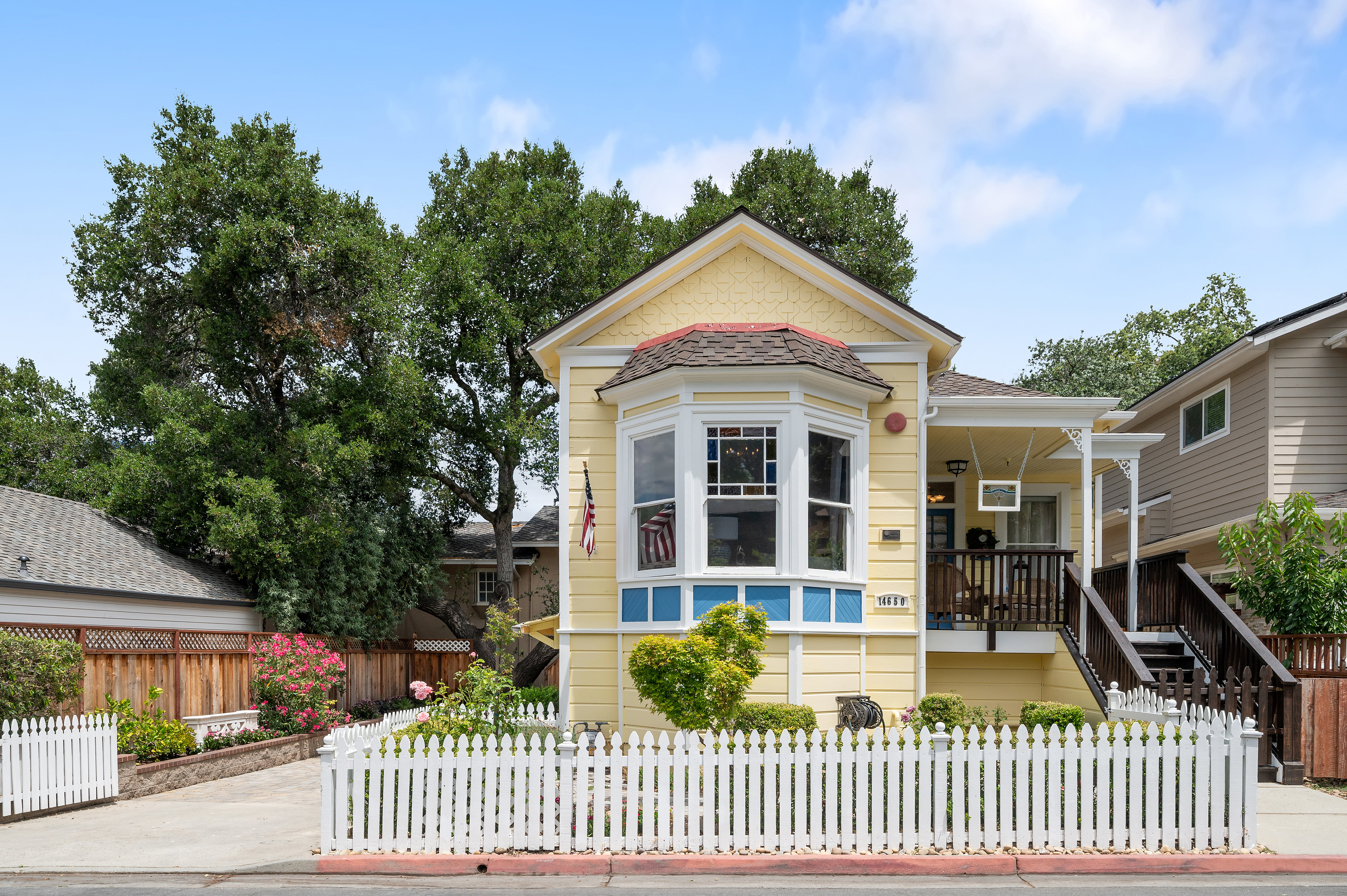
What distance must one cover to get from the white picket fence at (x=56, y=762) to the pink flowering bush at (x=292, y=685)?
596 centimetres

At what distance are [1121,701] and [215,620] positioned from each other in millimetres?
15963

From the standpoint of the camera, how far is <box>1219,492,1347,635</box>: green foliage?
13.3 m

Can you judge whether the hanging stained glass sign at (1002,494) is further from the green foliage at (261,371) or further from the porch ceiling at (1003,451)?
the green foliage at (261,371)

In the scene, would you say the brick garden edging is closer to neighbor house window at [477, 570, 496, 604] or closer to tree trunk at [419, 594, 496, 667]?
tree trunk at [419, 594, 496, 667]

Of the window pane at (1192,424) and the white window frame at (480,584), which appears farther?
the white window frame at (480,584)

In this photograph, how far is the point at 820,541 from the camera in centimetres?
1318

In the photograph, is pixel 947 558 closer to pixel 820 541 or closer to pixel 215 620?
pixel 820 541

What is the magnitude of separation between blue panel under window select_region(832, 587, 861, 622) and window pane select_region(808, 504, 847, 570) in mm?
345

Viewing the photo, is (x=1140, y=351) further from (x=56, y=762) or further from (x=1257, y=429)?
(x=56, y=762)

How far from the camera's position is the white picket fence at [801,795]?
8.35m

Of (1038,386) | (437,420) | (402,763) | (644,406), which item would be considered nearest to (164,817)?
(402,763)

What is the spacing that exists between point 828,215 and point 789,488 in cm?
2069

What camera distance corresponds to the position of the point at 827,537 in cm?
1327

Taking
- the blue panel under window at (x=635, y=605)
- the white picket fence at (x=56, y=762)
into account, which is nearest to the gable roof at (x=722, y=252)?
the blue panel under window at (x=635, y=605)
